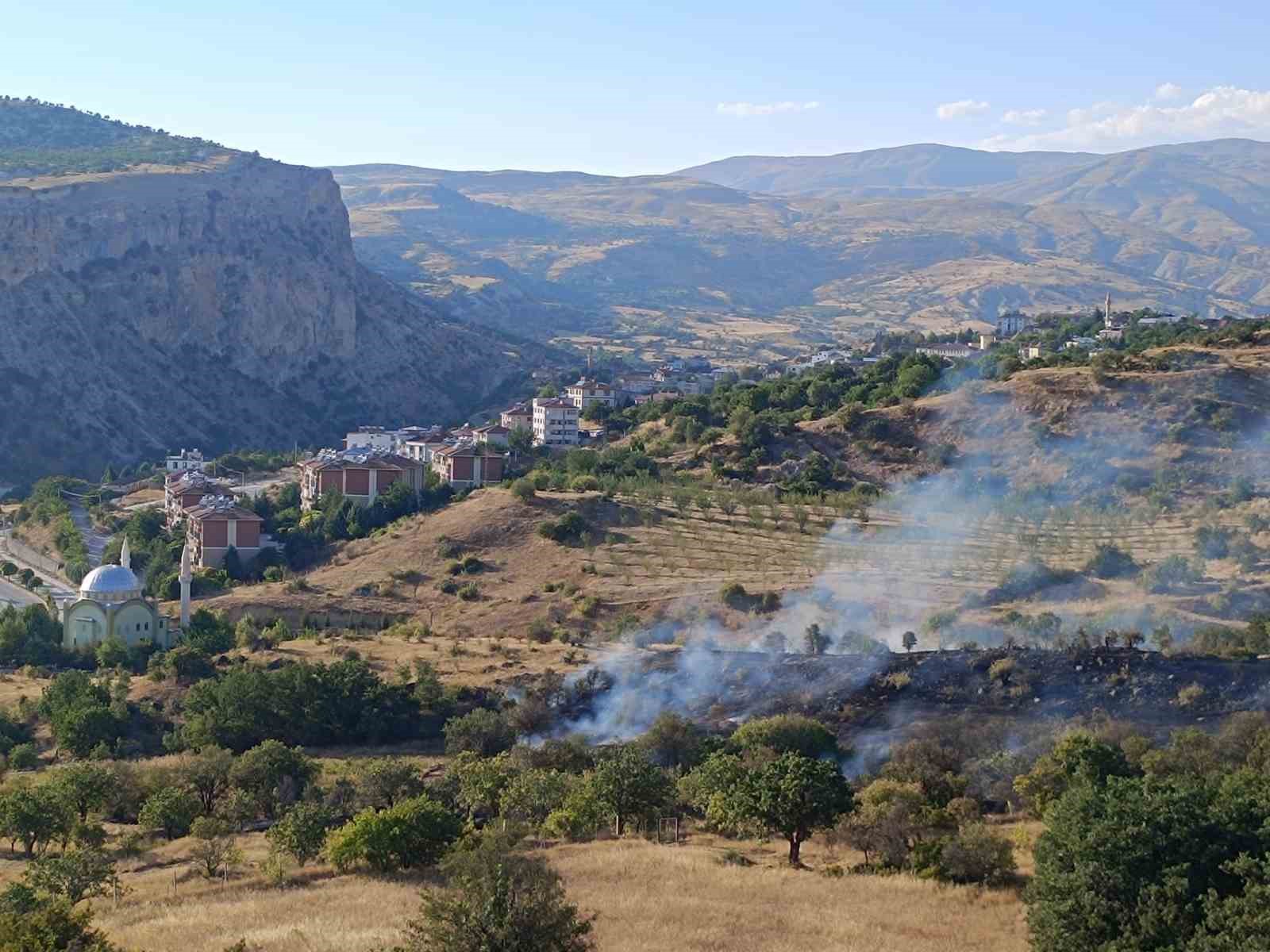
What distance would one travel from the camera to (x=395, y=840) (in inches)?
931

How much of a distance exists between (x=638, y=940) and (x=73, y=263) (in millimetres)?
83143

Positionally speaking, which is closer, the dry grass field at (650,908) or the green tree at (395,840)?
the dry grass field at (650,908)

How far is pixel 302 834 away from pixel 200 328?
7904 centimetres

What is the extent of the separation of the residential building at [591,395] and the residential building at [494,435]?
4.48 m

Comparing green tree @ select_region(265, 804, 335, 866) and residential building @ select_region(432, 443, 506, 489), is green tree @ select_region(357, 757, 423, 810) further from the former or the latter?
residential building @ select_region(432, 443, 506, 489)

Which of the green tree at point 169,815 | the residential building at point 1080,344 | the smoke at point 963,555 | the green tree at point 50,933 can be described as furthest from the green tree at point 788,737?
the residential building at point 1080,344

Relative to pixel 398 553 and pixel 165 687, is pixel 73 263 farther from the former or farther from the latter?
pixel 165 687

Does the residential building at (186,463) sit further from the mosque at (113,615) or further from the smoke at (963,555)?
the smoke at (963,555)

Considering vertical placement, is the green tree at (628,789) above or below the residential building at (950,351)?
below

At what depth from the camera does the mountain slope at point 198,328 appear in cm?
8781

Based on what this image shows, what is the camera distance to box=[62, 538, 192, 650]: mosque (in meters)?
43.0

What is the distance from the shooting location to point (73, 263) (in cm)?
9500

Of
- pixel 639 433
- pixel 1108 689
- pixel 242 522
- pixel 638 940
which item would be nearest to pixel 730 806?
pixel 638 940

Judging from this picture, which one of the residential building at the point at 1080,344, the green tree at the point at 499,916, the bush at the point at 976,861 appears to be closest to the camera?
the green tree at the point at 499,916
